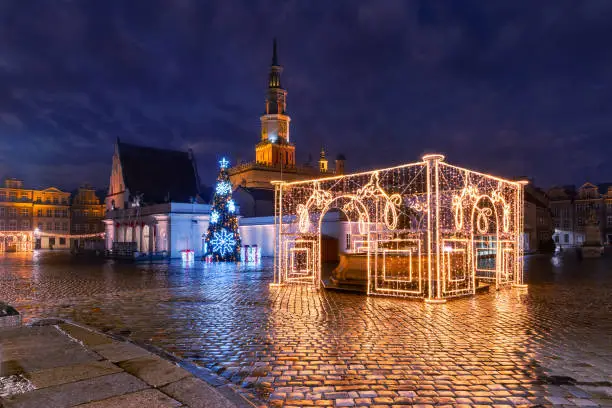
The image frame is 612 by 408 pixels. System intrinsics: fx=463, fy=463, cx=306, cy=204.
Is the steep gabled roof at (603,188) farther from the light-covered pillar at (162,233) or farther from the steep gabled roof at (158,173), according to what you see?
the light-covered pillar at (162,233)

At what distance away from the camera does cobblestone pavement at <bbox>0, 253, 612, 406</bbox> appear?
5.39 metres

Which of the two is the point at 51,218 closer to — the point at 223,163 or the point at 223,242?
the point at 223,163

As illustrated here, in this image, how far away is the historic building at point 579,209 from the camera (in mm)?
83375

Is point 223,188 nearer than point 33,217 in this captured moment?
Yes

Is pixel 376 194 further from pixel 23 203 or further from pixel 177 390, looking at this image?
pixel 23 203

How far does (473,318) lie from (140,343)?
6835mm

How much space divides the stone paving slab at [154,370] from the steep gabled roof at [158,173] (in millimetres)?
48838

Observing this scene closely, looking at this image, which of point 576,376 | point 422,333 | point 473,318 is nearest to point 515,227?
point 473,318

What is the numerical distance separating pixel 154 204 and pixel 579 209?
75.9m

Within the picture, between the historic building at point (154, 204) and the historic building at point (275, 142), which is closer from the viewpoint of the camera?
the historic building at point (154, 204)

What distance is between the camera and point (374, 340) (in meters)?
7.89

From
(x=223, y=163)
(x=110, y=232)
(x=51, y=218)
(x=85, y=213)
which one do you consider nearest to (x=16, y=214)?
(x=51, y=218)

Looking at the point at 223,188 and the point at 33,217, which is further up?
the point at 223,188

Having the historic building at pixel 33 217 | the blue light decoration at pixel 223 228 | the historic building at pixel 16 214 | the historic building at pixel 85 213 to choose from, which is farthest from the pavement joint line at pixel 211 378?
the historic building at pixel 85 213
